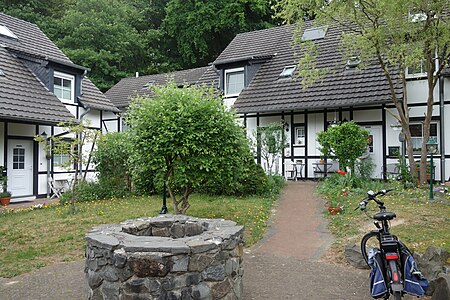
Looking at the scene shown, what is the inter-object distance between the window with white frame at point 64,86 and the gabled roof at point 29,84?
43cm

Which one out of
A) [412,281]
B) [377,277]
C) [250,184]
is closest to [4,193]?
[250,184]

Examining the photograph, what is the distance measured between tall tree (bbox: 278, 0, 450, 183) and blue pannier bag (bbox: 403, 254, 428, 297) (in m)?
7.69

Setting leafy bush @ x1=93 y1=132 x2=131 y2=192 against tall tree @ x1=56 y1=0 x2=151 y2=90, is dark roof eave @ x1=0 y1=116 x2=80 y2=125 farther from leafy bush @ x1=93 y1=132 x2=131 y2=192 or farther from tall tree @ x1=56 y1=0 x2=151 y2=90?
tall tree @ x1=56 y1=0 x2=151 y2=90

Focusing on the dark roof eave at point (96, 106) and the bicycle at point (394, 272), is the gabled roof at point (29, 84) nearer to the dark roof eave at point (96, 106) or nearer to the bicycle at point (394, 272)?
the dark roof eave at point (96, 106)

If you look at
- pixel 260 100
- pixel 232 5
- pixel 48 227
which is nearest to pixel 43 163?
pixel 48 227

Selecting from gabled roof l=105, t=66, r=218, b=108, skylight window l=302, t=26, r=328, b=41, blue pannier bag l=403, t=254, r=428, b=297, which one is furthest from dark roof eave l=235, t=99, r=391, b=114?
blue pannier bag l=403, t=254, r=428, b=297

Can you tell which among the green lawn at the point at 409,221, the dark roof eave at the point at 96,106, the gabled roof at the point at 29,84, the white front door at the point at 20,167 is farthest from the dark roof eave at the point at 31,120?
the green lawn at the point at 409,221

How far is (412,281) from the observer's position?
4.23 meters

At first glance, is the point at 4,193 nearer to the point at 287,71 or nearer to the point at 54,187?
the point at 54,187

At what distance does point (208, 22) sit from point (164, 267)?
26072 millimetres

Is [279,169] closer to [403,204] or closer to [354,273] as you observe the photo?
[403,204]

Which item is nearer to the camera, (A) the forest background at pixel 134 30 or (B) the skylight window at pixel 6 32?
(B) the skylight window at pixel 6 32

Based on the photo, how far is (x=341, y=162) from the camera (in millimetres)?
12695

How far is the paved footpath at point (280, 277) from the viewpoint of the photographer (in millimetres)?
5051
